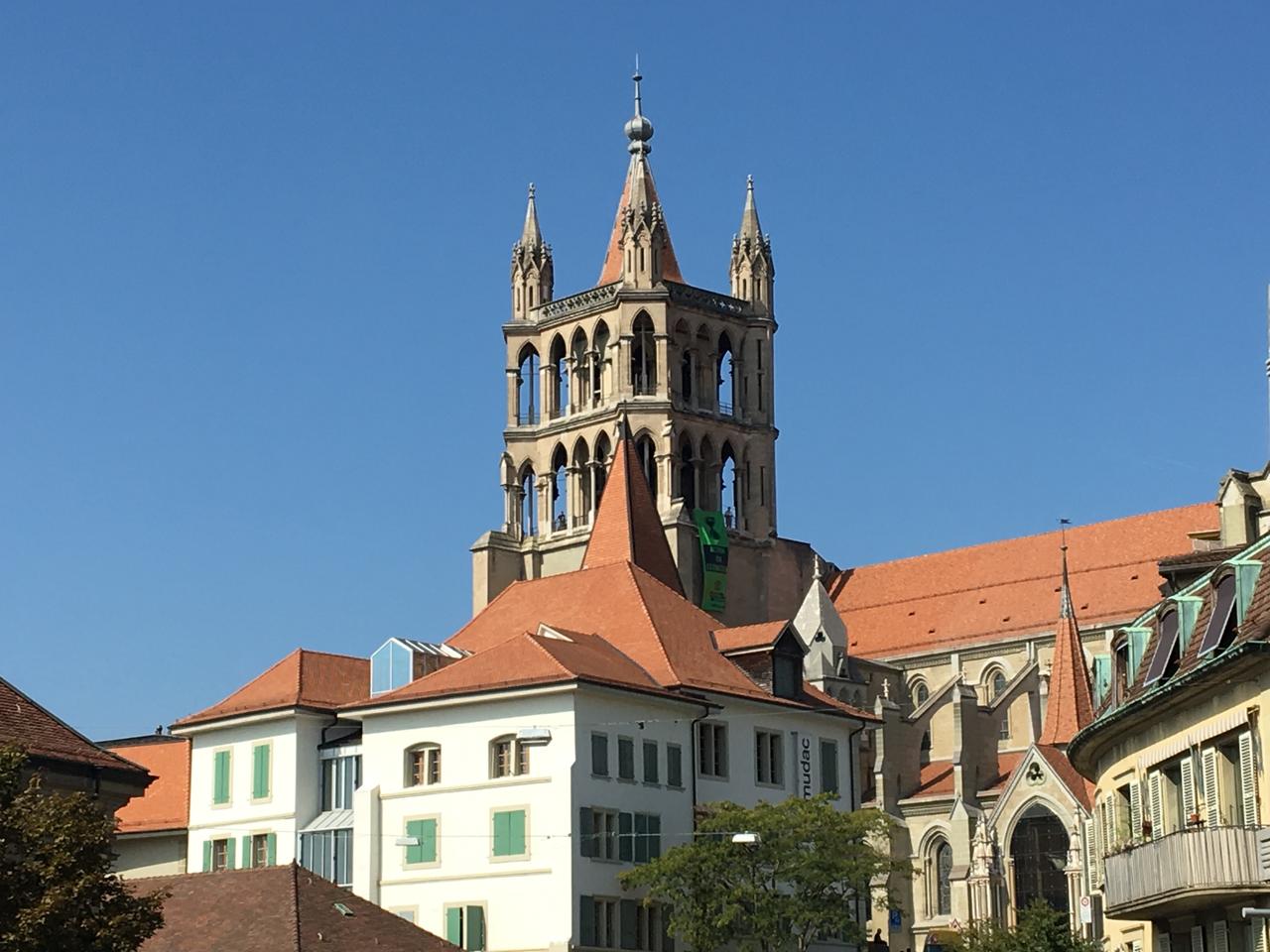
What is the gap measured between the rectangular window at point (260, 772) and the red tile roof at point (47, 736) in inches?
989

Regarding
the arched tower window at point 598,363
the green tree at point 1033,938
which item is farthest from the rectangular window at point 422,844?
the arched tower window at point 598,363

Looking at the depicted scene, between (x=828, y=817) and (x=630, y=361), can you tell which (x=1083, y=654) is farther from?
(x=828, y=817)

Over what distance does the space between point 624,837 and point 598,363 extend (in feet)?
181

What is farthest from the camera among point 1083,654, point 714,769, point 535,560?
point 535,560

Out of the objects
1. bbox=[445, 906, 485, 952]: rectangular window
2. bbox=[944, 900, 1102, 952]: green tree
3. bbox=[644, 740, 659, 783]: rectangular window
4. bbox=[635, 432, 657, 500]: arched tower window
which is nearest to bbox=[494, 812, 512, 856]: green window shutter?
bbox=[445, 906, 485, 952]: rectangular window

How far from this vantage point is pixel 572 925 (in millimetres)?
57531

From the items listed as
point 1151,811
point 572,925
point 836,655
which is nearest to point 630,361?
point 836,655

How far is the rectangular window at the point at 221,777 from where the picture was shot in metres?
66.6

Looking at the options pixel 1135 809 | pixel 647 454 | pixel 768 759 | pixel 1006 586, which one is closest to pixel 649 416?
pixel 647 454

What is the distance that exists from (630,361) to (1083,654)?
27934 mm

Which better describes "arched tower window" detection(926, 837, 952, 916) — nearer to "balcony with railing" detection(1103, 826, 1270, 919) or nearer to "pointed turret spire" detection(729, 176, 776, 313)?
"pointed turret spire" detection(729, 176, 776, 313)

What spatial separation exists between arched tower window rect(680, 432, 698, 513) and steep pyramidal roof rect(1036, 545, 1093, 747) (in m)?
23.3

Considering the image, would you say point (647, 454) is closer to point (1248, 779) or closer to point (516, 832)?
point (516, 832)

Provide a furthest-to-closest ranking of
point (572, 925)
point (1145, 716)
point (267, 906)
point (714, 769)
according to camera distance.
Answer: point (714, 769), point (572, 925), point (267, 906), point (1145, 716)
